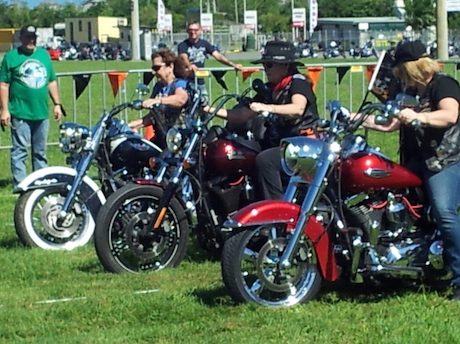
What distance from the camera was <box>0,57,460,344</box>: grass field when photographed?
5.59 m

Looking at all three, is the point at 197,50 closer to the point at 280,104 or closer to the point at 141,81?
the point at 141,81

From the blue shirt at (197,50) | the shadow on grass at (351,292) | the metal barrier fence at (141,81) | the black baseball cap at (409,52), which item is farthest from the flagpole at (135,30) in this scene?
the black baseball cap at (409,52)

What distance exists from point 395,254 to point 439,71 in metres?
1.14

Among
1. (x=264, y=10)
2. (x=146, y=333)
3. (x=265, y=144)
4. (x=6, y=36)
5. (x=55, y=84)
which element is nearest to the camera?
(x=146, y=333)

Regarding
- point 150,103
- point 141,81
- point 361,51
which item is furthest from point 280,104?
point 361,51

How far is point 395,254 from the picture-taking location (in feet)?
20.1

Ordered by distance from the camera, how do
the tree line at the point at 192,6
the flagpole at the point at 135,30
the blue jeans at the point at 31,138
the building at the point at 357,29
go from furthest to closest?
the tree line at the point at 192,6 → the building at the point at 357,29 → the flagpole at the point at 135,30 → the blue jeans at the point at 31,138

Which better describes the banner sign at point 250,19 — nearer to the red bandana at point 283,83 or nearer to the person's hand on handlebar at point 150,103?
the person's hand on handlebar at point 150,103

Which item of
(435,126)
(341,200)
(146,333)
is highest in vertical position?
(435,126)

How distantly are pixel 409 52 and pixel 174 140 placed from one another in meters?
2.05

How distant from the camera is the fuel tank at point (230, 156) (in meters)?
7.26

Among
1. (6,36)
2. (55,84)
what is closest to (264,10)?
(6,36)

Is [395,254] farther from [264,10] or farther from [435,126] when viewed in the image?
[264,10]

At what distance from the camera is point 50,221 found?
325 inches
